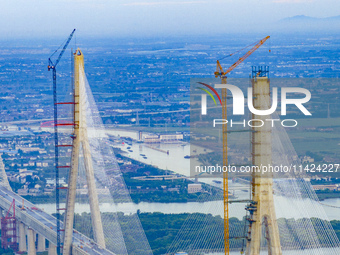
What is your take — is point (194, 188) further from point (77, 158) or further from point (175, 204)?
point (77, 158)

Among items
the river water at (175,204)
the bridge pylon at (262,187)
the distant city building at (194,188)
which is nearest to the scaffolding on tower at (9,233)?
the river water at (175,204)

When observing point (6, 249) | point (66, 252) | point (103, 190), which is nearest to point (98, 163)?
point (103, 190)

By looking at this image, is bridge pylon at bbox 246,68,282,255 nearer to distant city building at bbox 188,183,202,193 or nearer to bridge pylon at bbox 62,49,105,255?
bridge pylon at bbox 62,49,105,255

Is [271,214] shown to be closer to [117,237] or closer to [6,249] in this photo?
[117,237]

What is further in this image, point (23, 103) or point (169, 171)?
point (23, 103)

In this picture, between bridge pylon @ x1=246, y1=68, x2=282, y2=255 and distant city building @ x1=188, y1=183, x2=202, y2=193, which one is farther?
distant city building @ x1=188, y1=183, x2=202, y2=193

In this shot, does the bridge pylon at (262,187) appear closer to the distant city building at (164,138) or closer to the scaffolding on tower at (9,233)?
the scaffolding on tower at (9,233)

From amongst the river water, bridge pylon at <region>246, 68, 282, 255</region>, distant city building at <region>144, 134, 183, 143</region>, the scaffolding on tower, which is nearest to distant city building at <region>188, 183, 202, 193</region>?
the river water
